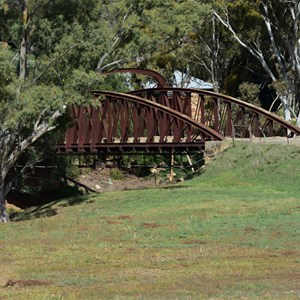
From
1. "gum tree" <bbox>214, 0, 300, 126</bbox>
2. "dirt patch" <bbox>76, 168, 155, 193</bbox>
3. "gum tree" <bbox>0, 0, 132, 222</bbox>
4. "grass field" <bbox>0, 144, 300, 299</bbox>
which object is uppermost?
"gum tree" <bbox>214, 0, 300, 126</bbox>

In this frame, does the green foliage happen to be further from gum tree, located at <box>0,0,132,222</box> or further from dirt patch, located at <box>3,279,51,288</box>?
dirt patch, located at <box>3,279,51,288</box>

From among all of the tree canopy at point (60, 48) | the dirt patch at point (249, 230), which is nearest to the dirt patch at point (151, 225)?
the dirt patch at point (249, 230)

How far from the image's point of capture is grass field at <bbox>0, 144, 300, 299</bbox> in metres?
14.5

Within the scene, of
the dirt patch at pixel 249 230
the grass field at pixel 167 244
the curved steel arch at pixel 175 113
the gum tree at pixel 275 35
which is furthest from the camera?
the gum tree at pixel 275 35

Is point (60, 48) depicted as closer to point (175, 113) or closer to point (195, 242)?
point (175, 113)

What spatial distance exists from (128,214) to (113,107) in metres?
16.5

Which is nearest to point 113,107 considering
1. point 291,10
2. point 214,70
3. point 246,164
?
point 246,164

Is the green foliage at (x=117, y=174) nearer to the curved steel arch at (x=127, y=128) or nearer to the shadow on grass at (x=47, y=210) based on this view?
the curved steel arch at (x=127, y=128)

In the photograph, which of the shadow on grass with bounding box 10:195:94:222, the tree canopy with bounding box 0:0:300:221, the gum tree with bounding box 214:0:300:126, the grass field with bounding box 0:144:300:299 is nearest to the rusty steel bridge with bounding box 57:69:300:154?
the grass field with bounding box 0:144:300:299

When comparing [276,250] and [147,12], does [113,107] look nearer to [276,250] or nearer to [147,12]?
[147,12]

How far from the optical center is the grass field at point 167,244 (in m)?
14.5

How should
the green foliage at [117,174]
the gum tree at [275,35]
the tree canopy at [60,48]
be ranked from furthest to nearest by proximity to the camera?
the green foliage at [117,174] → the gum tree at [275,35] → the tree canopy at [60,48]

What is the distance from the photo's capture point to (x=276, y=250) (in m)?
18.8

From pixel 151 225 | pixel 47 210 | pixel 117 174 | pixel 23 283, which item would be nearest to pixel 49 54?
pixel 47 210
